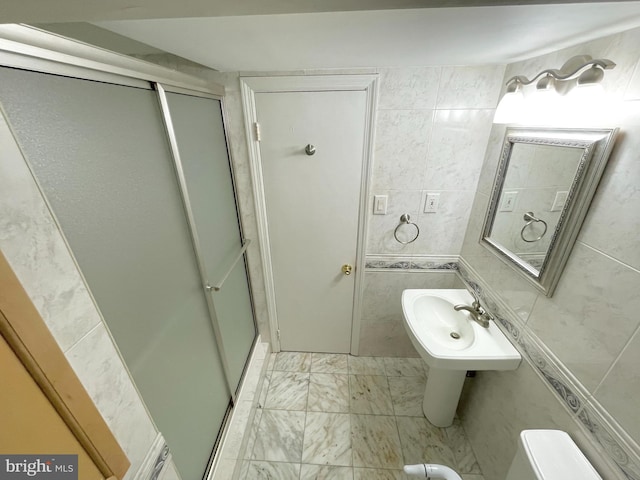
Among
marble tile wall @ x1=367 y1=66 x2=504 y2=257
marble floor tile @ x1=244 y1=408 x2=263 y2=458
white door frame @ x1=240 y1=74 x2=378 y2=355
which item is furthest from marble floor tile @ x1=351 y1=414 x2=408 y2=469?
marble tile wall @ x1=367 y1=66 x2=504 y2=257

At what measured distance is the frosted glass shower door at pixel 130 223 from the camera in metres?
0.54

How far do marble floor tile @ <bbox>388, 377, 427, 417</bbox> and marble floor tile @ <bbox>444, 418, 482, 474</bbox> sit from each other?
7.2 inches

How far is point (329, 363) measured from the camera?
77.8 inches

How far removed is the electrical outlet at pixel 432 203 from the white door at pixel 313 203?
0.39m

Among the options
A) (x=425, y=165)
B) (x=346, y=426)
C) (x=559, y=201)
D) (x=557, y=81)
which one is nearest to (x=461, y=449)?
(x=346, y=426)

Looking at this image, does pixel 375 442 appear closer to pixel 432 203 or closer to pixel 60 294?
pixel 432 203

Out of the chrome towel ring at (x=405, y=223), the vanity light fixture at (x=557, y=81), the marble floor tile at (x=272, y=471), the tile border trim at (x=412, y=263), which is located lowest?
the marble floor tile at (x=272, y=471)

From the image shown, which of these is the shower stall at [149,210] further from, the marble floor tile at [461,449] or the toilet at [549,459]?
the marble floor tile at [461,449]

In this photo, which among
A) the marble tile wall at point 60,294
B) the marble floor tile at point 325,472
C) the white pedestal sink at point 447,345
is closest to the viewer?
the marble tile wall at point 60,294

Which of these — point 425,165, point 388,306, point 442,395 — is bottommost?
point 442,395

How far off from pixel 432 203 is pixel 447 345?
30.2 inches

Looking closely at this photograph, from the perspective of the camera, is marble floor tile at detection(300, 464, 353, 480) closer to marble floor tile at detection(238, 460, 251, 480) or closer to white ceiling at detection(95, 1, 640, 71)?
marble floor tile at detection(238, 460, 251, 480)

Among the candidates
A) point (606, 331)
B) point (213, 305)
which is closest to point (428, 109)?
point (606, 331)

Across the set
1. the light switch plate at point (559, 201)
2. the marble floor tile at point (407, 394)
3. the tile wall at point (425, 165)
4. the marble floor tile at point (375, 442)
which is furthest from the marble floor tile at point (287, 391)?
the light switch plate at point (559, 201)
